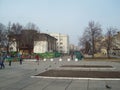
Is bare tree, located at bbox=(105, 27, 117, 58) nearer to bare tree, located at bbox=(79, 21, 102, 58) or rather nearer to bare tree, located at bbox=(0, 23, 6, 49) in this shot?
bare tree, located at bbox=(79, 21, 102, 58)

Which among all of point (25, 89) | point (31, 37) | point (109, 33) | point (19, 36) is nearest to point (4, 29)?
point (19, 36)

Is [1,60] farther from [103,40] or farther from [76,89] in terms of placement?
[103,40]

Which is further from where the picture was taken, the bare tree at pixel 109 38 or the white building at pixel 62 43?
the white building at pixel 62 43

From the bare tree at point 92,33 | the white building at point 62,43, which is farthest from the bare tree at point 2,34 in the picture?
the white building at point 62,43

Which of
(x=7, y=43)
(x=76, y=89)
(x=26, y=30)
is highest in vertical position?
(x=26, y=30)

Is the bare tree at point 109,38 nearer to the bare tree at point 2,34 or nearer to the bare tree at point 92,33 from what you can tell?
the bare tree at point 92,33

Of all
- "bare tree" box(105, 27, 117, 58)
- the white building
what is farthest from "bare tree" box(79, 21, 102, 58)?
the white building

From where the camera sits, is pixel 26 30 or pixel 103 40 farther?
pixel 26 30

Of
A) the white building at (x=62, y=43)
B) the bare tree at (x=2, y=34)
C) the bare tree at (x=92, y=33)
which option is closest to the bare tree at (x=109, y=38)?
the bare tree at (x=92, y=33)

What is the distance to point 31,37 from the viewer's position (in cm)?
9506

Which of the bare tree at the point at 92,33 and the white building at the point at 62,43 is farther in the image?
the white building at the point at 62,43

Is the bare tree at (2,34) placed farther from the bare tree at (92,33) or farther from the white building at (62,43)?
the white building at (62,43)

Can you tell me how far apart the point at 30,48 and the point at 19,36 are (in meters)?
13.9

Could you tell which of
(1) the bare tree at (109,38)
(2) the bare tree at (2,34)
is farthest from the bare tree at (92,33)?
(2) the bare tree at (2,34)
